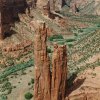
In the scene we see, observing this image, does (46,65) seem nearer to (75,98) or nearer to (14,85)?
(75,98)

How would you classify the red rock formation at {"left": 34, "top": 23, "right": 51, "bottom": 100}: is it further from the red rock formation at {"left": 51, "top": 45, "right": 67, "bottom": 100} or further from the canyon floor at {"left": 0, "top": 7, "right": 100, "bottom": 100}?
the canyon floor at {"left": 0, "top": 7, "right": 100, "bottom": 100}

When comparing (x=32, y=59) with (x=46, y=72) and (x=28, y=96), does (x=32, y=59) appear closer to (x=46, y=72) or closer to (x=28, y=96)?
(x=28, y=96)

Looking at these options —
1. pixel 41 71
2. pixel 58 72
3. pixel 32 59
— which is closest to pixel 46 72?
pixel 41 71

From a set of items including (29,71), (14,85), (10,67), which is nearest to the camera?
(14,85)

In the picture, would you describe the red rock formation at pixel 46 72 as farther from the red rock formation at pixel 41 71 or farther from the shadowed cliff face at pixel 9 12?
the shadowed cliff face at pixel 9 12

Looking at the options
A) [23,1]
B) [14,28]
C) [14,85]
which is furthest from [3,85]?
[23,1]

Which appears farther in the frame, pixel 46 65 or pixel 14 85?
pixel 14 85

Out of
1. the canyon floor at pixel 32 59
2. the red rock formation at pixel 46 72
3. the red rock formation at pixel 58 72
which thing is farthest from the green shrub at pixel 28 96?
the red rock formation at pixel 58 72
